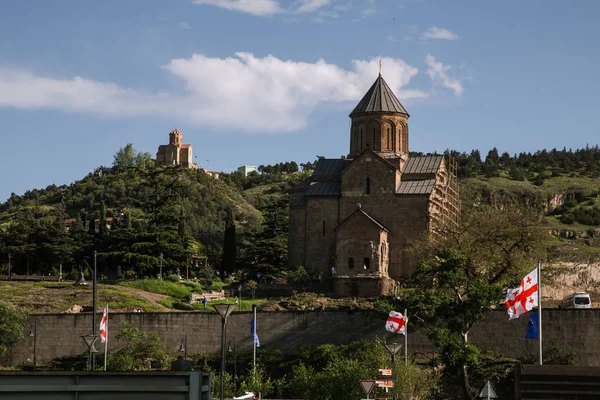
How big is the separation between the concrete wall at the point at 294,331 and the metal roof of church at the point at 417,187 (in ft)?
52.0

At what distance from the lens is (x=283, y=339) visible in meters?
53.5

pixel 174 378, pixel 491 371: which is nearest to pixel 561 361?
pixel 491 371

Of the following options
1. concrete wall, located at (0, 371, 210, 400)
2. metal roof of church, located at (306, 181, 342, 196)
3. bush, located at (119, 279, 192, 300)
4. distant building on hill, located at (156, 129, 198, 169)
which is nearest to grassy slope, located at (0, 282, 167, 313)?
bush, located at (119, 279, 192, 300)

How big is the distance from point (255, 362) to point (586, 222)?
64807mm

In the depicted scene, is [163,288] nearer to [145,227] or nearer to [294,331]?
[145,227]

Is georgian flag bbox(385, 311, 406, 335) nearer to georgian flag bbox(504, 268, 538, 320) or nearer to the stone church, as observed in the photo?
georgian flag bbox(504, 268, 538, 320)

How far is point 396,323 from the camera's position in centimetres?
4600

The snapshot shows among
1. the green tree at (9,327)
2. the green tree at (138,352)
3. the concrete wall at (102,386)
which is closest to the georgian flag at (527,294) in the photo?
the green tree at (138,352)

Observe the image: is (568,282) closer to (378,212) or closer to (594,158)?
(378,212)

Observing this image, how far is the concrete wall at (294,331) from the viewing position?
48.6 meters

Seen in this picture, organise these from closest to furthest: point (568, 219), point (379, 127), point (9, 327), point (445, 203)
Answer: point (9, 327) < point (379, 127) < point (445, 203) < point (568, 219)

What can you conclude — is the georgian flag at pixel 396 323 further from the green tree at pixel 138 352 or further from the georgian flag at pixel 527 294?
the green tree at pixel 138 352

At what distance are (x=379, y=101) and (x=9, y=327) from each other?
2875 centimetres

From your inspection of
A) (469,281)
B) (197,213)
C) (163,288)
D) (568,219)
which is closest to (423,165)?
(163,288)
